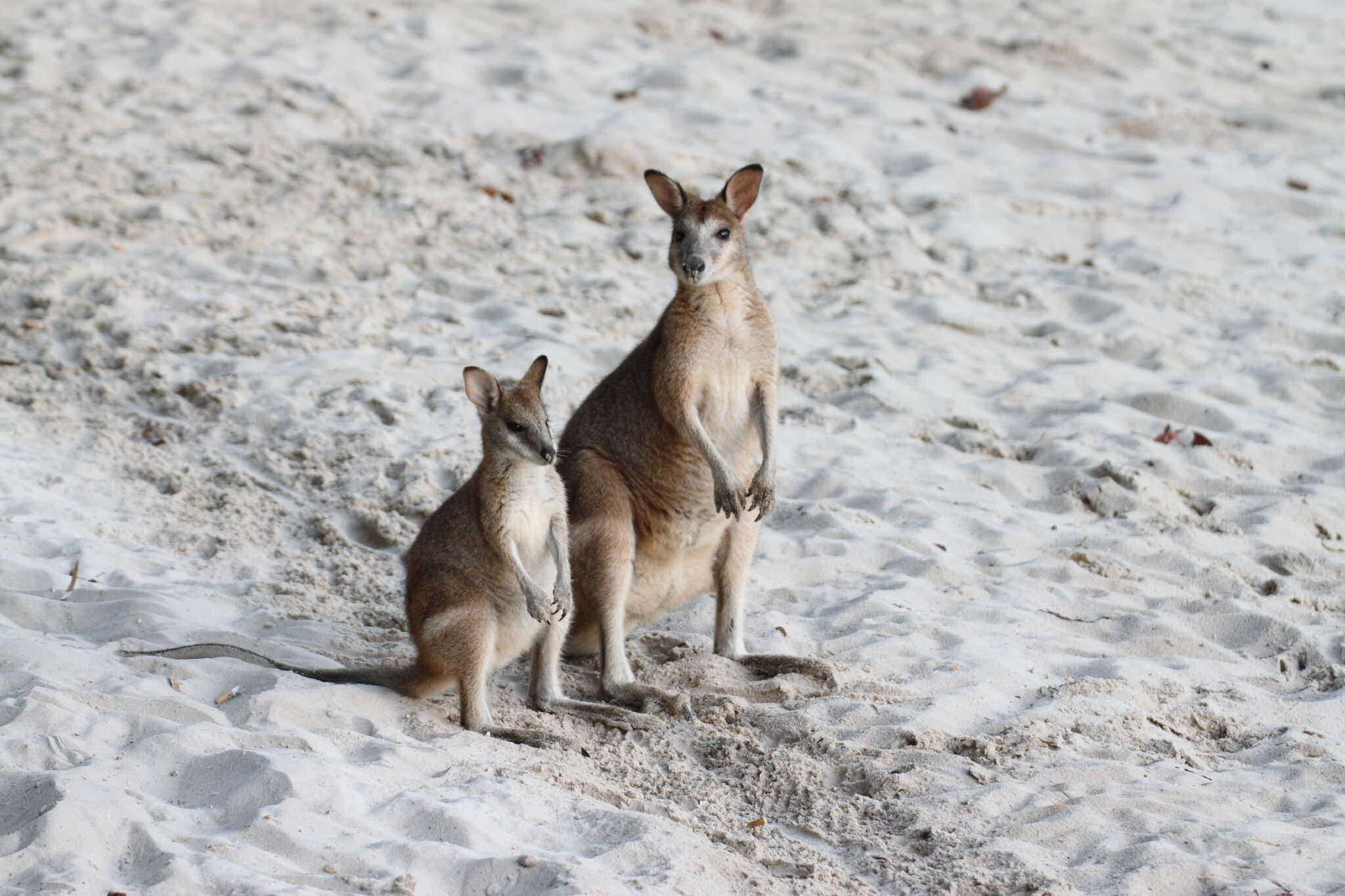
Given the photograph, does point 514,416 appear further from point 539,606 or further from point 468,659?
point 468,659

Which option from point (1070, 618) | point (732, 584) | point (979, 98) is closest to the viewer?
point (732, 584)

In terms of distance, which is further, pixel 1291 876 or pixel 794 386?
pixel 794 386

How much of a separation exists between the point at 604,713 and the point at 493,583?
454 mm

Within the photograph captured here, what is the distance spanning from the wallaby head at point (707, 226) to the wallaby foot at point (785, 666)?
1.08m

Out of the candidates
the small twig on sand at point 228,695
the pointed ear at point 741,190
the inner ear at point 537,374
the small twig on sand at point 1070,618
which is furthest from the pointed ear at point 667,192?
the small twig on sand at point 228,695

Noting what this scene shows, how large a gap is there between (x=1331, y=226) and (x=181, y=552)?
5.63 m

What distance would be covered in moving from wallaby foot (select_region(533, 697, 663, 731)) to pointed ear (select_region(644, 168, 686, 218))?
4.69 feet

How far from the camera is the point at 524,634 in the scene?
366 centimetres

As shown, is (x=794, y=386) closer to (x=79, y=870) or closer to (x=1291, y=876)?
(x=1291, y=876)

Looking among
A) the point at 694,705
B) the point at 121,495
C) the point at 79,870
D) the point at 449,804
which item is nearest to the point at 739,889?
the point at 449,804

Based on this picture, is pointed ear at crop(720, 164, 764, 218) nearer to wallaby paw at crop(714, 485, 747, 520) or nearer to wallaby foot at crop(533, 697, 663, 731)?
wallaby paw at crop(714, 485, 747, 520)

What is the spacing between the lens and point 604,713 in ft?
12.1

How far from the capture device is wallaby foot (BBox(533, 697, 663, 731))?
3615 millimetres

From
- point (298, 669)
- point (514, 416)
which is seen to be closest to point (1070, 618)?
point (514, 416)
